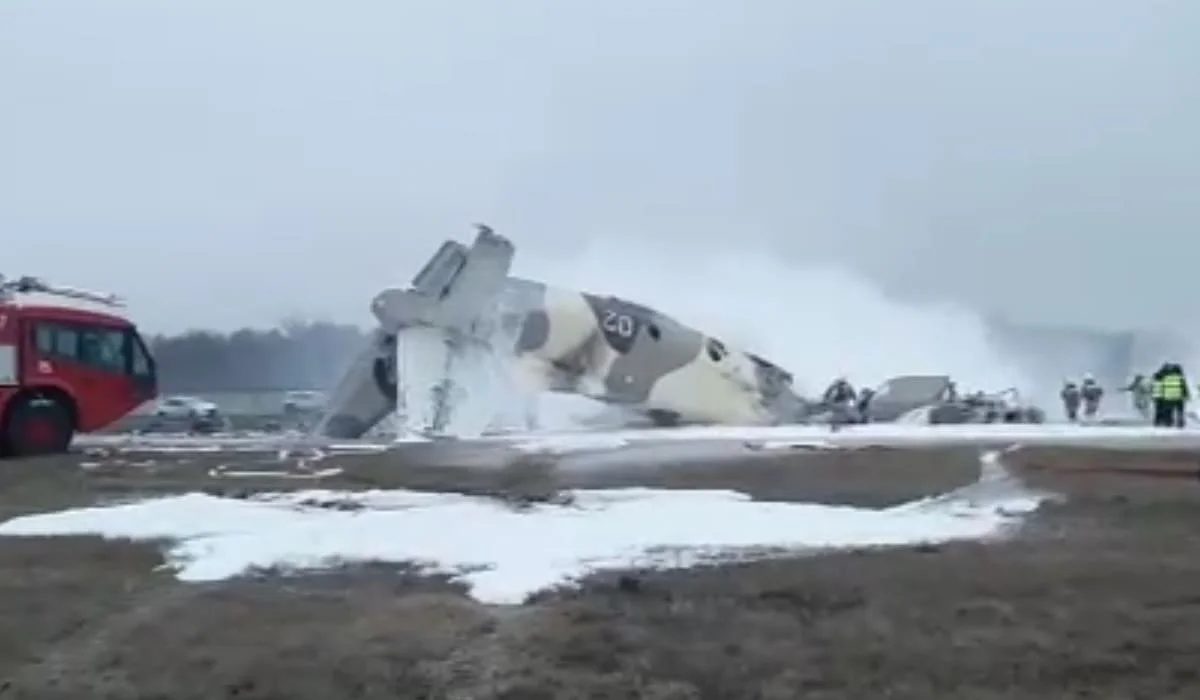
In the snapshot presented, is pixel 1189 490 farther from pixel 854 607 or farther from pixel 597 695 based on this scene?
pixel 597 695

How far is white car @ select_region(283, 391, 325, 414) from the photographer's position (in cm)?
5657

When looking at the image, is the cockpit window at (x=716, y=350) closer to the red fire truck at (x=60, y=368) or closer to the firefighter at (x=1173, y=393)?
the firefighter at (x=1173, y=393)

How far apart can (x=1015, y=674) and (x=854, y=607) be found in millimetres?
1632

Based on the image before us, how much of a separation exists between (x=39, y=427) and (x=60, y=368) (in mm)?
1102

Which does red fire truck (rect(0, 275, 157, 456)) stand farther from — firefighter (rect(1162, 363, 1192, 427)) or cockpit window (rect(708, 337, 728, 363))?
firefighter (rect(1162, 363, 1192, 427))

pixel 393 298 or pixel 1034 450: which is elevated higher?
pixel 393 298

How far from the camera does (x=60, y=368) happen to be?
80.6 ft

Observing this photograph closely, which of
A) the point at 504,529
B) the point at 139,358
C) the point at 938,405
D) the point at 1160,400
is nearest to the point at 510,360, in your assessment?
the point at 139,358

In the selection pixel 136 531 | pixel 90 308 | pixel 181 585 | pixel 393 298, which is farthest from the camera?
pixel 393 298

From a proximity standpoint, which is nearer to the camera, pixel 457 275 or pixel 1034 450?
pixel 1034 450

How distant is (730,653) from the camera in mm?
7047

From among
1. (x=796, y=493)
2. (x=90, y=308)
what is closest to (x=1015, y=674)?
(x=796, y=493)

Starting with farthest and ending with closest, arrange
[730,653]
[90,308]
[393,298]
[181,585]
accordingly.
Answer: [393,298], [90,308], [181,585], [730,653]

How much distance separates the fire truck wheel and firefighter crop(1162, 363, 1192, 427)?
78.6ft
